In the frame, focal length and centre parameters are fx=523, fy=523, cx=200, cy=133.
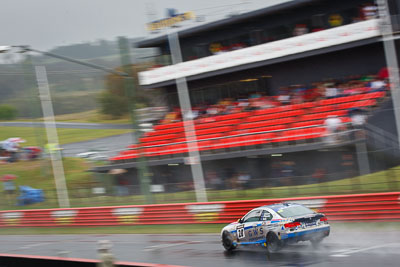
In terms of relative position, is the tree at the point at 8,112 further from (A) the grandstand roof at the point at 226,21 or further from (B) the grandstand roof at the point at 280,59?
(B) the grandstand roof at the point at 280,59

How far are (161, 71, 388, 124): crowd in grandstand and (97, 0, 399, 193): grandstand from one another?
8 cm

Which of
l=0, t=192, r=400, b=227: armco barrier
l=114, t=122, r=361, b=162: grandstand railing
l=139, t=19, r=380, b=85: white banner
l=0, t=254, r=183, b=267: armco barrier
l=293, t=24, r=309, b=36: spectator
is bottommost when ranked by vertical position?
l=0, t=192, r=400, b=227: armco barrier

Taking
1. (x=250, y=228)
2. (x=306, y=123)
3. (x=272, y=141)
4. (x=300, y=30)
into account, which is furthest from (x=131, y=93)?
(x=300, y=30)

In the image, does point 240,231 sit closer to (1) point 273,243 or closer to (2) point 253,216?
Answer: (2) point 253,216

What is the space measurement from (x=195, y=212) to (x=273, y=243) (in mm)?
8168

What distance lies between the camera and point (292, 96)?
27641 mm

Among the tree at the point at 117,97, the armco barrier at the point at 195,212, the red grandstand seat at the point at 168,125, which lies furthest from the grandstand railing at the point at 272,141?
the tree at the point at 117,97

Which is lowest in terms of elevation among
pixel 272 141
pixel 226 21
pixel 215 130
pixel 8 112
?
pixel 272 141

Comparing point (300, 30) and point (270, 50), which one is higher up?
point (300, 30)

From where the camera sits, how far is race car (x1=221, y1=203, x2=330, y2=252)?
12.1 m

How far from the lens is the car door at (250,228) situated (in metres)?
13.1

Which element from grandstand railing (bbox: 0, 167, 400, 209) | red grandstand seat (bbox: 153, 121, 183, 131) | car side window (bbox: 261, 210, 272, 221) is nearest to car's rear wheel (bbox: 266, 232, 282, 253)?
car side window (bbox: 261, 210, 272, 221)

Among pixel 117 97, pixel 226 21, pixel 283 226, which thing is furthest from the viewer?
pixel 117 97

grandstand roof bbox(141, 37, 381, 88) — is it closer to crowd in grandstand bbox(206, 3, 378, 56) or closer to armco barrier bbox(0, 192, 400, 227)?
crowd in grandstand bbox(206, 3, 378, 56)
